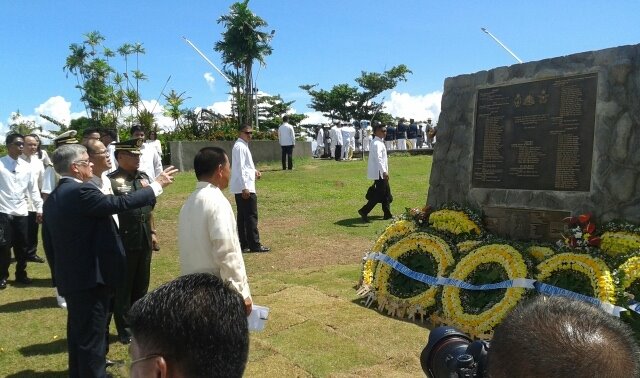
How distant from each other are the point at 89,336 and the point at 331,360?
1.90 metres

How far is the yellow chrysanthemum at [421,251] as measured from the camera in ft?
18.0

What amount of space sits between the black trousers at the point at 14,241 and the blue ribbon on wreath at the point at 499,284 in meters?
4.87

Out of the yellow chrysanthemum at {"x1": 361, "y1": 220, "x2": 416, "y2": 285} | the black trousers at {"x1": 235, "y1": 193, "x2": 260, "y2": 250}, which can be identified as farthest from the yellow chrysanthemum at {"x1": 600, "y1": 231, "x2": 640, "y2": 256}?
the black trousers at {"x1": 235, "y1": 193, "x2": 260, "y2": 250}

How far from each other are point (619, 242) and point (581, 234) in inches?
14.0

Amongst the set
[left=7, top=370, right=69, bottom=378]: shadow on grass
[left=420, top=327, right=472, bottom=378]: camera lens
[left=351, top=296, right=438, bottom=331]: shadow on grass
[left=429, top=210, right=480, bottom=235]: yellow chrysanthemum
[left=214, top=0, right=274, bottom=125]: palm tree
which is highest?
[left=214, top=0, right=274, bottom=125]: palm tree

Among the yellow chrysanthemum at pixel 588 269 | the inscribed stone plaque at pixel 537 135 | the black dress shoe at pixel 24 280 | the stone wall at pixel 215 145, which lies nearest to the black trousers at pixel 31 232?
the black dress shoe at pixel 24 280

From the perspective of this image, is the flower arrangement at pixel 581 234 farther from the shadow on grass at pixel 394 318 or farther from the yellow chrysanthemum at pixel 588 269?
the shadow on grass at pixel 394 318

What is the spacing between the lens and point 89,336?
3625mm

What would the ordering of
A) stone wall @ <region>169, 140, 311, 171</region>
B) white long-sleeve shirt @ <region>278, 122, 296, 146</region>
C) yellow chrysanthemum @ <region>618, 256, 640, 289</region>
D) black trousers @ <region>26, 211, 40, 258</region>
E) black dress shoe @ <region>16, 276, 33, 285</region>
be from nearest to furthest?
yellow chrysanthemum @ <region>618, 256, 640, 289</region>
black dress shoe @ <region>16, 276, 33, 285</region>
black trousers @ <region>26, 211, 40, 258</region>
white long-sleeve shirt @ <region>278, 122, 296, 146</region>
stone wall @ <region>169, 140, 311, 171</region>

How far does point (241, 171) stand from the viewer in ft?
28.3

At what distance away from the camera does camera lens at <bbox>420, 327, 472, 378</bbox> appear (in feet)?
5.56

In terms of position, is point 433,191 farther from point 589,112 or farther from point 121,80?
point 121,80

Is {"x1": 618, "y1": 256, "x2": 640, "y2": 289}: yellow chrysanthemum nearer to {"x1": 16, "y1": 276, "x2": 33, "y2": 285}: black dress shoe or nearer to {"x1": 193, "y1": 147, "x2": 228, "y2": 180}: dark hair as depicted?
{"x1": 193, "y1": 147, "x2": 228, "y2": 180}: dark hair

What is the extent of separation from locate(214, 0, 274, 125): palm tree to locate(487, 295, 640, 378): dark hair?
27268 millimetres
